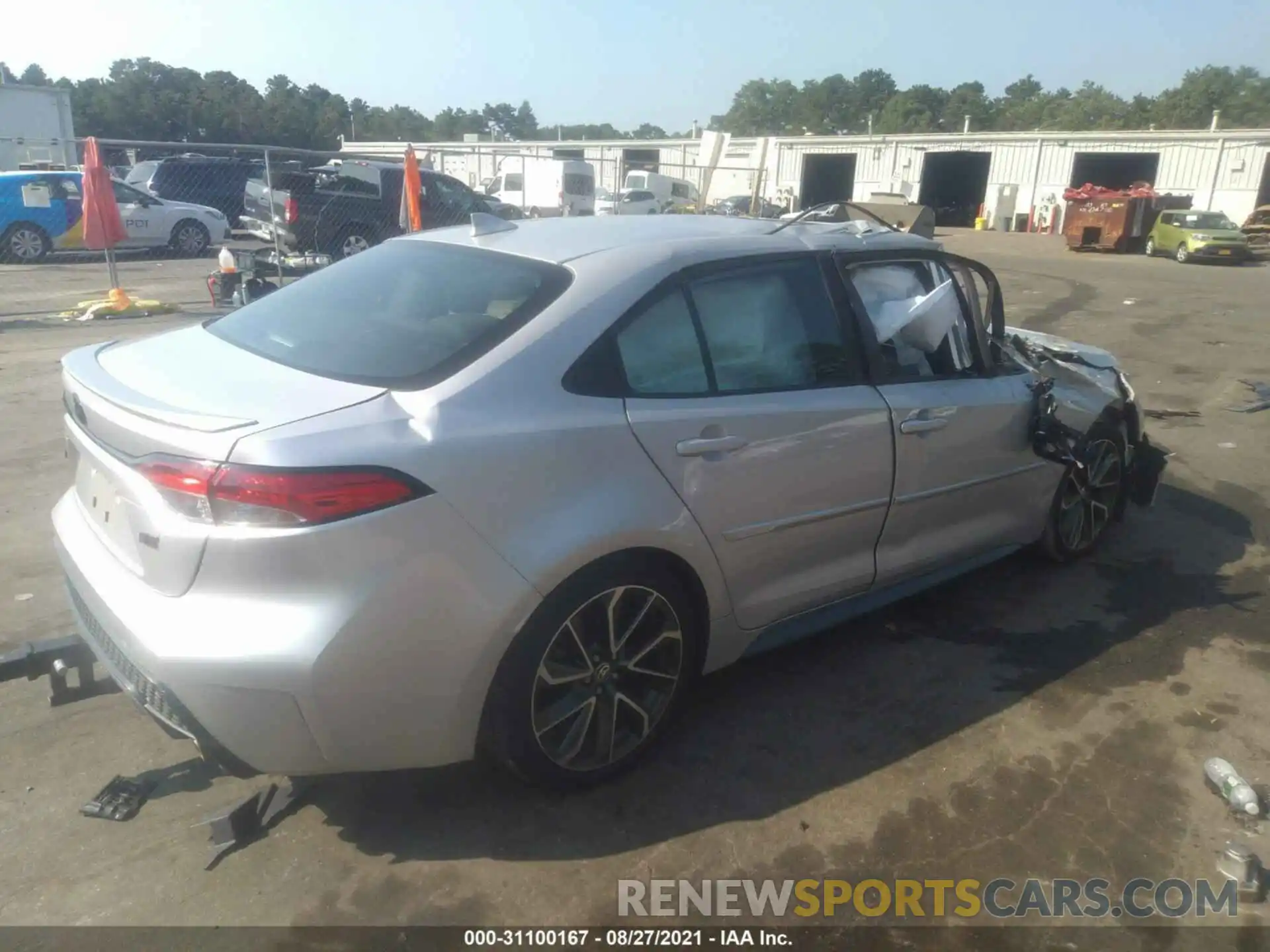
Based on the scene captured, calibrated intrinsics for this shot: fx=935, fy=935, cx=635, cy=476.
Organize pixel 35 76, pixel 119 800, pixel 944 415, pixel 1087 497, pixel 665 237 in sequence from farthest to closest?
pixel 35 76
pixel 1087 497
pixel 944 415
pixel 665 237
pixel 119 800

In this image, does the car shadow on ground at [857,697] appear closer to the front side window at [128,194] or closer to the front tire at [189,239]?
the front side window at [128,194]

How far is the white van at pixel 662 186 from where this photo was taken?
37688 millimetres

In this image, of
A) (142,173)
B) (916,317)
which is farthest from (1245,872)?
(142,173)

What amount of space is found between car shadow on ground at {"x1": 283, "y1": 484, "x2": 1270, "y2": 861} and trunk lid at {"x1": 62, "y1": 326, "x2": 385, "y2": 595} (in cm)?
98

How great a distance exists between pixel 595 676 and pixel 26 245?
17.7 meters

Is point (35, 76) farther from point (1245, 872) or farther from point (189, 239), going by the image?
point (1245, 872)

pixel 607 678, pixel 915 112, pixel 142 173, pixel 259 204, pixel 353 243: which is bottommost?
pixel 607 678

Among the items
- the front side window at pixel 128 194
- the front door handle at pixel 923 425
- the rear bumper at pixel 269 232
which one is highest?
the front side window at pixel 128 194

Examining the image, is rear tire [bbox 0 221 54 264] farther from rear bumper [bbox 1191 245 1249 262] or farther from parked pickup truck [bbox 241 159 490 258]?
rear bumper [bbox 1191 245 1249 262]

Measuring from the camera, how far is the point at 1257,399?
8.67m

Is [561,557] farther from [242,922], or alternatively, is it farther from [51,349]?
[51,349]

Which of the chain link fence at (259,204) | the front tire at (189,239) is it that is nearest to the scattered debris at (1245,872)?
the chain link fence at (259,204)

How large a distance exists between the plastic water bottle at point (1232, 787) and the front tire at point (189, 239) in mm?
19600

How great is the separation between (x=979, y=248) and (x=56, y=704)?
105ft
